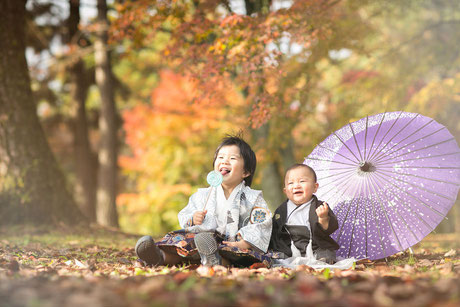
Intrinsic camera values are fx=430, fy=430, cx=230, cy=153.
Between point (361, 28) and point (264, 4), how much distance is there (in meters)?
2.14

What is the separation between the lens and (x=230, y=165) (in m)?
3.76

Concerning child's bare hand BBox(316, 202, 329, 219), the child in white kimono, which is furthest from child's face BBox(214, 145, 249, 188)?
child's bare hand BBox(316, 202, 329, 219)

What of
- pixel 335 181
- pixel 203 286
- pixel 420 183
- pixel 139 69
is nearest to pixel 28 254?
pixel 203 286

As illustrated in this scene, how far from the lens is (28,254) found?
4.04 metres

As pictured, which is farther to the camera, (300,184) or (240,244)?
(300,184)

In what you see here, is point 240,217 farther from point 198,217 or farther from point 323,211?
point 323,211

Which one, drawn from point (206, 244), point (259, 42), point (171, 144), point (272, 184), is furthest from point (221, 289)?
point (171, 144)

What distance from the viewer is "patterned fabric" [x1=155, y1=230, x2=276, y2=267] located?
3.43 m

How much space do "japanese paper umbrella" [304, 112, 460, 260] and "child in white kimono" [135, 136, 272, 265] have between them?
826mm

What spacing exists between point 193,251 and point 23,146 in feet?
13.2

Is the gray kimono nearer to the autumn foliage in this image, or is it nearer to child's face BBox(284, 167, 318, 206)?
child's face BBox(284, 167, 318, 206)

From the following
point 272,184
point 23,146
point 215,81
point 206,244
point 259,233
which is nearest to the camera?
point 206,244

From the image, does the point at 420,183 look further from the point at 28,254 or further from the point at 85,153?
the point at 85,153

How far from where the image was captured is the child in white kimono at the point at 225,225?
3.43m
